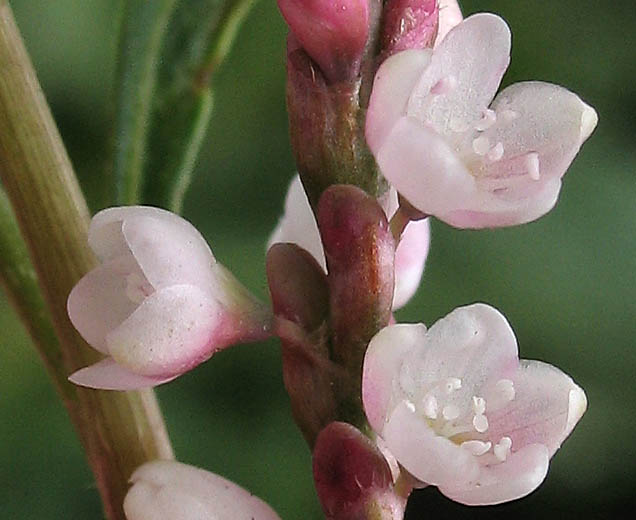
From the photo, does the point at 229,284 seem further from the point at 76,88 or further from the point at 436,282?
the point at 76,88

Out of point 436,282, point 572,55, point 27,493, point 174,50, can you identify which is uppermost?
point 174,50

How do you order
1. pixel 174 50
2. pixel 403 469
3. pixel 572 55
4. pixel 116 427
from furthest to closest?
pixel 572 55 → pixel 174 50 → pixel 116 427 → pixel 403 469

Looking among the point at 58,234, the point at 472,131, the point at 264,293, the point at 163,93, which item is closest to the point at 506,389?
the point at 472,131

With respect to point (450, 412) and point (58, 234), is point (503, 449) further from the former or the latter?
point (58, 234)

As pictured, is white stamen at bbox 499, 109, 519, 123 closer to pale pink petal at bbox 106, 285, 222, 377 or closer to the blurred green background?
pale pink petal at bbox 106, 285, 222, 377

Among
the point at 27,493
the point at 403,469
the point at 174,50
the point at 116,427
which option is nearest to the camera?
the point at 403,469

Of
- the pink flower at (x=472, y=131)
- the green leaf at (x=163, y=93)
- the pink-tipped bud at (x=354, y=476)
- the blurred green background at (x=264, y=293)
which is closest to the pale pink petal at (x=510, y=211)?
the pink flower at (x=472, y=131)

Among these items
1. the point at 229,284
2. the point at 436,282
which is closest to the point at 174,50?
the point at 229,284
